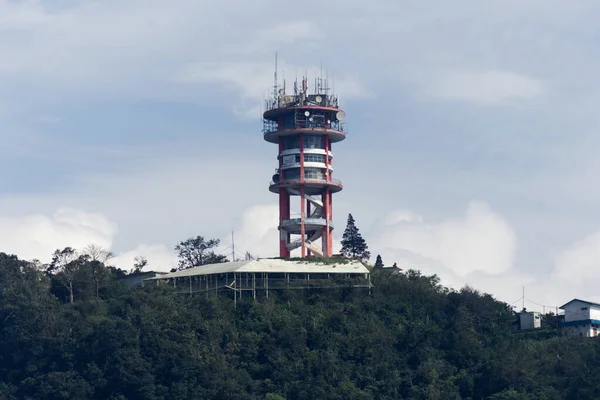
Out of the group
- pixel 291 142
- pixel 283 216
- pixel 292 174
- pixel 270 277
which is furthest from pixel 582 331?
pixel 291 142

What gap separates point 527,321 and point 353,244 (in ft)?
71.5

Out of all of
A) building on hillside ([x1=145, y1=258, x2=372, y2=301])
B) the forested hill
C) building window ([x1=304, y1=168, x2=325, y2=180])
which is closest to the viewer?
the forested hill

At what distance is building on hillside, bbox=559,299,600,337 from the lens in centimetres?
11850

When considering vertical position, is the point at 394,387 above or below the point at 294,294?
below

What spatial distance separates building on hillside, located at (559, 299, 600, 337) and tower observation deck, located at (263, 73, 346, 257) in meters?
22.4

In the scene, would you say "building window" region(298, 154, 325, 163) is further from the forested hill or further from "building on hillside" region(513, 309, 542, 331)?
"building on hillside" region(513, 309, 542, 331)

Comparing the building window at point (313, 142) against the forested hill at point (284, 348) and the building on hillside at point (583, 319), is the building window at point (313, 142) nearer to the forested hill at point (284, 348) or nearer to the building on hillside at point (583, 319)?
the forested hill at point (284, 348)

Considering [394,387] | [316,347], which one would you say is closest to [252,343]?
[316,347]

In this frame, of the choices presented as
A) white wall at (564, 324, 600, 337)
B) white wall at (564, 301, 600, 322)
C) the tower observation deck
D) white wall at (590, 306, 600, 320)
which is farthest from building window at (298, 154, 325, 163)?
white wall at (590, 306, 600, 320)

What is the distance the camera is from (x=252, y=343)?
111 m

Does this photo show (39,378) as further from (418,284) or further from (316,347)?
(418,284)

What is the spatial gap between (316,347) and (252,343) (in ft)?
16.7

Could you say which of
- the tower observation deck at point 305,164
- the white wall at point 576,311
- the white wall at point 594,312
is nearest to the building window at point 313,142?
the tower observation deck at point 305,164

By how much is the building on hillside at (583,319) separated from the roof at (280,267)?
1785cm
